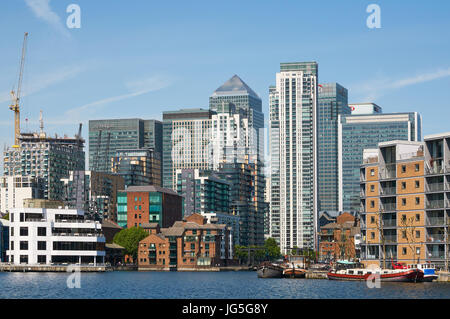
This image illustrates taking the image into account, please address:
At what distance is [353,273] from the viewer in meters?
148

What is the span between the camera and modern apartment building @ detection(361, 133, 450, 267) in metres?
144

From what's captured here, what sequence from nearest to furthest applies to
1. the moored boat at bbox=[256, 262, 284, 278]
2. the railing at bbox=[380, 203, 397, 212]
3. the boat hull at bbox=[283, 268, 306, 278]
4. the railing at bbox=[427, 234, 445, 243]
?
1. the railing at bbox=[427, 234, 445, 243]
2. the railing at bbox=[380, 203, 397, 212]
3. the boat hull at bbox=[283, 268, 306, 278]
4. the moored boat at bbox=[256, 262, 284, 278]

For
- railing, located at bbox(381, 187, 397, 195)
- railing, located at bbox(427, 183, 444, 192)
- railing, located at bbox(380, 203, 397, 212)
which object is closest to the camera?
railing, located at bbox(427, 183, 444, 192)

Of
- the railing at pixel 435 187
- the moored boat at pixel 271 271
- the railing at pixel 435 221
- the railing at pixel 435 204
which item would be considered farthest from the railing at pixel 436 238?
the moored boat at pixel 271 271

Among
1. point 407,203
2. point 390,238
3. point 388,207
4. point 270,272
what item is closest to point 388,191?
point 388,207

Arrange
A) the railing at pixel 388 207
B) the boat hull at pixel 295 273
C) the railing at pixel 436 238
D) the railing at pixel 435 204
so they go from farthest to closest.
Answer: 1. the boat hull at pixel 295 273
2. the railing at pixel 388 207
3. the railing at pixel 436 238
4. the railing at pixel 435 204

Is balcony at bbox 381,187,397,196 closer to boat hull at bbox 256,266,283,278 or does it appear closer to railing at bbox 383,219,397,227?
railing at bbox 383,219,397,227

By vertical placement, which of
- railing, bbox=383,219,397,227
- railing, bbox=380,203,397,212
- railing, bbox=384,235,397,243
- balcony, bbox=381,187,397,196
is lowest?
railing, bbox=384,235,397,243

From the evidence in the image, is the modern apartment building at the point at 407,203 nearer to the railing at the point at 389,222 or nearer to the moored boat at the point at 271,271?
the railing at the point at 389,222

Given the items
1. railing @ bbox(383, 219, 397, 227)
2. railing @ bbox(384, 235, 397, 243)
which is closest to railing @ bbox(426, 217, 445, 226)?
railing @ bbox(383, 219, 397, 227)

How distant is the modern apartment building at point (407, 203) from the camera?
144 meters

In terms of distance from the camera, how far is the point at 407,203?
150 m
